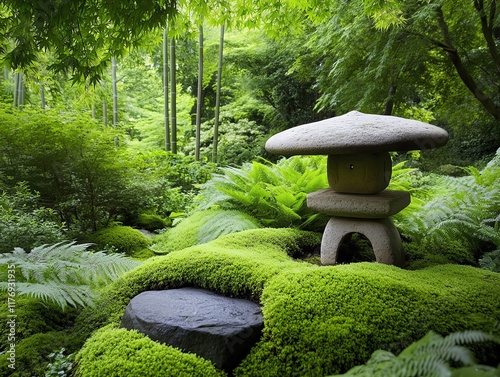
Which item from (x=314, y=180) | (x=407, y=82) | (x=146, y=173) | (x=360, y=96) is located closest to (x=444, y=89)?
(x=407, y=82)

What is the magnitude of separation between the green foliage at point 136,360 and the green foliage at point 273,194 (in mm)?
2284

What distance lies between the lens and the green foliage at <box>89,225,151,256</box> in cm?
460

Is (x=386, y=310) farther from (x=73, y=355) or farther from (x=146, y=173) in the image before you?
(x=146, y=173)

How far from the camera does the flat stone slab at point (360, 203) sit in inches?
114

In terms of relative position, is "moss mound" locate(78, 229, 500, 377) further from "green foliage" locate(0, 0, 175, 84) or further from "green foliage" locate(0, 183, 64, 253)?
"green foliage" locate(0, 0, 175, 84)

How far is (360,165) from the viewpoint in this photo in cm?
302

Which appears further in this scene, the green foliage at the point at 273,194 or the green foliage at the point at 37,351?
the green foliage at the point at 273,194

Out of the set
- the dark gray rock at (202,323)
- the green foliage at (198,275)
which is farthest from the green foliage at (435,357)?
the green foliage at (198,275)

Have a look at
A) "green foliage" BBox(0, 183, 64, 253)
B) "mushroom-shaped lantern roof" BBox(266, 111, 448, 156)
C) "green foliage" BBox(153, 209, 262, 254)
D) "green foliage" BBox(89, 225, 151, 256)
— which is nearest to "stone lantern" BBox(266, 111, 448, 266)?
"mushroom-shaped lantern roof" BBox(266, 111, 448, 156)

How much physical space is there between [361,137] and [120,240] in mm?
3439

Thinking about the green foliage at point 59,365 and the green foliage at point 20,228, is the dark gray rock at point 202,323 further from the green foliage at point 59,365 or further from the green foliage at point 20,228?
the green foliage at point 20,228

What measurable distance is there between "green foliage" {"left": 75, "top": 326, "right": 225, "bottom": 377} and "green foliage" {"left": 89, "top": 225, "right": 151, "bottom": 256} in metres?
2.40

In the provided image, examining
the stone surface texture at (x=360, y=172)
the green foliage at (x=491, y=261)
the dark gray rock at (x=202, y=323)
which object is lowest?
the dark gray rock at (x=202, y=323)

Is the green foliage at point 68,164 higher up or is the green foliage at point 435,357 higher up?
the green foliage at point 68,164
